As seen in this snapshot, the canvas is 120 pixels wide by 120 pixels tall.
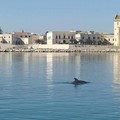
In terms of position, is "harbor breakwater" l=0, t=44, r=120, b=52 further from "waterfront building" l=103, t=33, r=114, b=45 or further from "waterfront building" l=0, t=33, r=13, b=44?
"waterfront building" l=103, t=33, r=114, b=45

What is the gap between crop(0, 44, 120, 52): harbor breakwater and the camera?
107875 millimetres

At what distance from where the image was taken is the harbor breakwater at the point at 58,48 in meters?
108

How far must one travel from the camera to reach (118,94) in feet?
55.1

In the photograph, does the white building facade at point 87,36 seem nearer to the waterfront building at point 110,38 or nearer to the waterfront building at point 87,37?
the waterfront building at point 87,37

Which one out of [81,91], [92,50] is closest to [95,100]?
[81,91]

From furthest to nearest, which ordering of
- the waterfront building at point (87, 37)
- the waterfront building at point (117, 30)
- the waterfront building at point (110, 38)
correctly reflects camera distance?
the waterfront building at point (110, 38), the waterfront building at point (87, 37), the waterfront building at point (117, 30)

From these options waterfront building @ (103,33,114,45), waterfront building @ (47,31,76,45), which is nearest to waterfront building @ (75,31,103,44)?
waterfront building @ (47,31,76,45)

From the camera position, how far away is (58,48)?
4373 inches

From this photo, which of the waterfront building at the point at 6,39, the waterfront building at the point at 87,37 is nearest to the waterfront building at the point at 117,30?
the waterfront building at the point at 87,37

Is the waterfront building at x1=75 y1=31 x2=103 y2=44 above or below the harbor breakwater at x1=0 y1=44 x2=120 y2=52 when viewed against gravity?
above

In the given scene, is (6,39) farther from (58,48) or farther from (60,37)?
(58,48)

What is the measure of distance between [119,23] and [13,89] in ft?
304

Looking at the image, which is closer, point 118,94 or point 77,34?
point 118,94

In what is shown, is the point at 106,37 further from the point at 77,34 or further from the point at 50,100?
the point at 50,100
